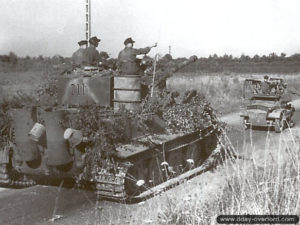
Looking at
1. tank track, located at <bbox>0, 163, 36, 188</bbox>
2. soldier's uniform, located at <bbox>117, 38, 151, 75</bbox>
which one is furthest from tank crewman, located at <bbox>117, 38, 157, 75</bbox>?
tank track, located at <bbox>0, 163, 36, 188</bbox>

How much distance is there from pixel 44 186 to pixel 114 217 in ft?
9.41

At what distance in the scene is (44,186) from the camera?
9.77 meters

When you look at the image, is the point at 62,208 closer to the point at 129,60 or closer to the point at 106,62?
the point at 129,60

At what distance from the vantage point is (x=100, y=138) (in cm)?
782

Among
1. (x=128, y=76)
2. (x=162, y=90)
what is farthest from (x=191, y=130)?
(x=128, y=76)

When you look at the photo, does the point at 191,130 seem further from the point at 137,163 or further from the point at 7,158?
the point at 7,158

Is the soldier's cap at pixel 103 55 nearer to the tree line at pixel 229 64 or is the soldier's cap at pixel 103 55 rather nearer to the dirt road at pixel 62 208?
the dirt road at pixel 62 208

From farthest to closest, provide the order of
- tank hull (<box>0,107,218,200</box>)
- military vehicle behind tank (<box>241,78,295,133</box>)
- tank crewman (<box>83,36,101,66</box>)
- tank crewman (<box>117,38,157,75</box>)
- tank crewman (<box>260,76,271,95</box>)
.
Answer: tank crewman (<box>260,76,271,95</box>)
military vehicle behind tank (<box>241,78,295,133</box>)
tank crewman (<box>83,36,101,66</box>)
tank crewman (<box>117,38,157,75</box>)
tank hull (<box>0,107,218,200</box>)

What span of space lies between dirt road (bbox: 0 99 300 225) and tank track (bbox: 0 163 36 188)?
16cm

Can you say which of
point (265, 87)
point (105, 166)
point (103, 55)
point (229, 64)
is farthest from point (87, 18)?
point (229, 64)

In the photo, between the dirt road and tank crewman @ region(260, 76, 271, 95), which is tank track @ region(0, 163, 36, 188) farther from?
tank crewman @ region(260, 76, 271, 95)

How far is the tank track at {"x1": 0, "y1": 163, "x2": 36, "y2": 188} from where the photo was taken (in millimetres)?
8953

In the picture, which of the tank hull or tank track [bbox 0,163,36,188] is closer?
the tank hull

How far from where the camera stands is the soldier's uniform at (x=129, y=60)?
35.9ft
